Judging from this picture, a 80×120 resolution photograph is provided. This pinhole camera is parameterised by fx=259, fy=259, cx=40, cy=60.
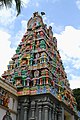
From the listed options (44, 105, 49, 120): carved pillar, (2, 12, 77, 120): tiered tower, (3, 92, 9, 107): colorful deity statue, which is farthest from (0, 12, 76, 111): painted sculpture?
(3, 92, 9, 107): colorful deity statue

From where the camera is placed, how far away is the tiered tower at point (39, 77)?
25.3m

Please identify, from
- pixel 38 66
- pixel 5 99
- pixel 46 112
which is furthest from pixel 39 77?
pixel 5 99

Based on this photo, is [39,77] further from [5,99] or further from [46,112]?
[5,99]

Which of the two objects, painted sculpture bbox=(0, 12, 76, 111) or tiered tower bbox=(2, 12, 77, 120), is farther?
painted sculpture bbox=(0, 12, 76, 111)

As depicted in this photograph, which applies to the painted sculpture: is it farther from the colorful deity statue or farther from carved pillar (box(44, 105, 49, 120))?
the colorful deity statue

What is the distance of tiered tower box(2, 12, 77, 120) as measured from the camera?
997 inches

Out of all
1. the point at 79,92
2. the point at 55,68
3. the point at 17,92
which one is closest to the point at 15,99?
the point at 17,92

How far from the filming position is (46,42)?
30.0 m

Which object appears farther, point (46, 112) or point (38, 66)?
point (38, 66)

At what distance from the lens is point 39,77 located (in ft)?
87.6

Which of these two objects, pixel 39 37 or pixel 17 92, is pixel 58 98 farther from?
pixel 39 37

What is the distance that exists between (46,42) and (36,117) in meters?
9.15

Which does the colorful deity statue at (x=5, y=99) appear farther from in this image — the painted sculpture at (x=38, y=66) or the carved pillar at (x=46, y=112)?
the carved pillar at (x=46, y=112)

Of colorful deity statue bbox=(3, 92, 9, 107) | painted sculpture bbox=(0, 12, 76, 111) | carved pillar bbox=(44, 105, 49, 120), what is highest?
painted sculpture bbox=(0, 12, 76, 111)
